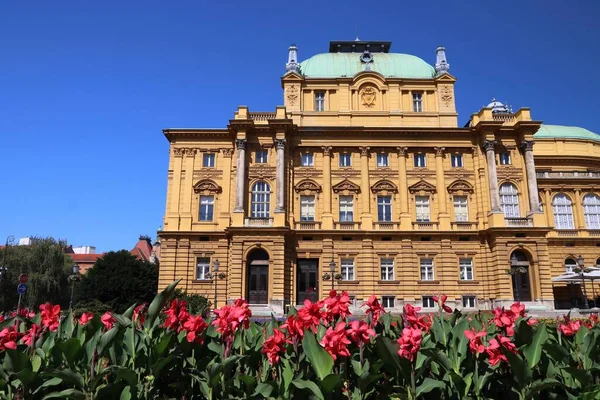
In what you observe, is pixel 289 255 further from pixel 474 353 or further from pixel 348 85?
pixel 474 353

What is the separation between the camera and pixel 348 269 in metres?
36.9

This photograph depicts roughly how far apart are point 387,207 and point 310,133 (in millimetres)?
9548

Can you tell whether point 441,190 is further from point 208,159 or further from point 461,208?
point 208,159

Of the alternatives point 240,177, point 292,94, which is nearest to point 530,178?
point 292,94

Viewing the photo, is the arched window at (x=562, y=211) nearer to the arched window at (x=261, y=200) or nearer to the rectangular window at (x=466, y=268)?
the rectangular window at (x=466, y=268)

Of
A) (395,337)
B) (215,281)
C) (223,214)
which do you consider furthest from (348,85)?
(395,337)

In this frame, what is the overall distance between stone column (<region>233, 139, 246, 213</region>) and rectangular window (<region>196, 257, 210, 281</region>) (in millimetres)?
5089

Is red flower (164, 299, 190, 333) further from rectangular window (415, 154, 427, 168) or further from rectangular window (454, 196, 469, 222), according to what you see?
rectangular window (415, 154, 427, 168)

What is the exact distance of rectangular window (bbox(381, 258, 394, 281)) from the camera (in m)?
37.0

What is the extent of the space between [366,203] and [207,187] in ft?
46.1

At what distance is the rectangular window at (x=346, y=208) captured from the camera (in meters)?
38.3

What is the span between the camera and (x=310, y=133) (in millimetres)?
39312

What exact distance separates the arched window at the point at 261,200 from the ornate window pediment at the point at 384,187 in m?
9.31

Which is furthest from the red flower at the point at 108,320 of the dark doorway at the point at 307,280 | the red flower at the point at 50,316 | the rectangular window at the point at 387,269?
the rectangular window at the point at 387,269
